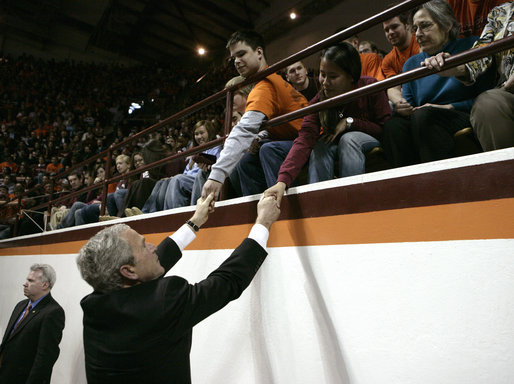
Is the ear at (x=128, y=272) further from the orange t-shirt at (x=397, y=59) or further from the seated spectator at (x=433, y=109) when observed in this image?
the orange t-shirt at (x=397, y=59)

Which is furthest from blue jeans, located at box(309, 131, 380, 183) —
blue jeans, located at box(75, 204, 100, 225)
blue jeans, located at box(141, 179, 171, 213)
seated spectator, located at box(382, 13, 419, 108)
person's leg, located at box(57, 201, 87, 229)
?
Answer: person's leg, located at box(57, 201, 87, 229)

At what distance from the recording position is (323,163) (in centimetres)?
197

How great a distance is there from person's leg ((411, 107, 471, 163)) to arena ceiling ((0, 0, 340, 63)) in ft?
33.7

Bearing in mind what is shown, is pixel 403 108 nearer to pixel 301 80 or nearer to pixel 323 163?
pixel 323 163

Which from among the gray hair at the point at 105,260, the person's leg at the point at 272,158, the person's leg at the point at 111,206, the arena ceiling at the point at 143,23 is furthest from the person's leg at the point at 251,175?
the arena ceiling at the point at 143,23

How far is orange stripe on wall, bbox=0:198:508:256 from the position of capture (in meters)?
1.26

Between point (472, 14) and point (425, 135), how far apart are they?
1144 mm

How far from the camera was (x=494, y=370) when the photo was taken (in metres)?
1.18

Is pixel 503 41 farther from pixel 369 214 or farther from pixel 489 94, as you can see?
pixel 369 214

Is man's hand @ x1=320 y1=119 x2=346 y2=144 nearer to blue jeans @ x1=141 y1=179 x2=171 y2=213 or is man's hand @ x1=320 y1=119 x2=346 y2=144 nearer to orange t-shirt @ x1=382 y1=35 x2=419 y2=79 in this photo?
orange t-shirt @ x1=382 y1=35 x2=419 y2=79

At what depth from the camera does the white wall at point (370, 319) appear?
122cm

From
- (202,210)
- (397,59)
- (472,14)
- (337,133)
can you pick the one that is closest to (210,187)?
(202,210)

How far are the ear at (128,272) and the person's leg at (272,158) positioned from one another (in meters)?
0.88

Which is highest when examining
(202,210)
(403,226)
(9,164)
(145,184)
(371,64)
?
(9,164)
